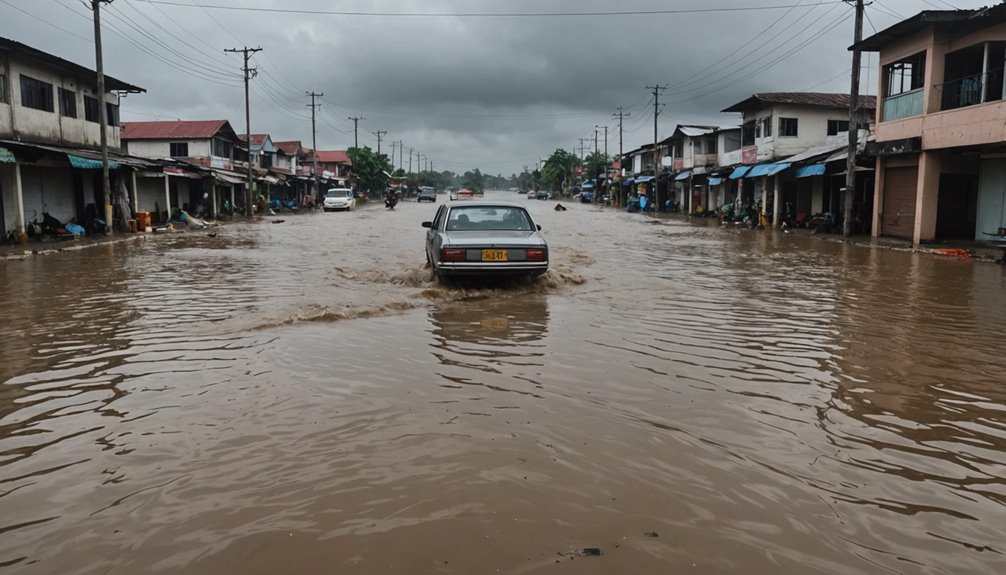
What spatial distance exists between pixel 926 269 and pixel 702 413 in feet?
41.9

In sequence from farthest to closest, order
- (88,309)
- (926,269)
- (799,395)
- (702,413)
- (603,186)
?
(603,186), (926,269), (88,309), (799,395), (702,413)

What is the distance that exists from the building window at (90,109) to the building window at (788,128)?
31.7 metres

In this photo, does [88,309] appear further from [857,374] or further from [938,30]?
[938,30]

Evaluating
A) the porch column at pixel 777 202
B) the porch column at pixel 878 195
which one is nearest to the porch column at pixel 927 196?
the porch column at pixel 878 195

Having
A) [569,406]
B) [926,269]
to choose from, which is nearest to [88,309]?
[569,406]

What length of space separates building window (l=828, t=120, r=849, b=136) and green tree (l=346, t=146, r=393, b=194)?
59.8 metres

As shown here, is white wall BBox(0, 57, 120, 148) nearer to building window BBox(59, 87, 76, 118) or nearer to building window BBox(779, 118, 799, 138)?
building window BBox(59, 87, 76, 118)

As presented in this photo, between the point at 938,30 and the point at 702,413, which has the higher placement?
the point at 938,30

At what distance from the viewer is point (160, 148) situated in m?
46.5

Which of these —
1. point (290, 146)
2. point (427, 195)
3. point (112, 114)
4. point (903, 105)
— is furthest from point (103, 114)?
point (427, 195)

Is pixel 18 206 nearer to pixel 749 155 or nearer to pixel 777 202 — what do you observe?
pixel 777 202

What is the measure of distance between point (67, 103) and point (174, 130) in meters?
20.0

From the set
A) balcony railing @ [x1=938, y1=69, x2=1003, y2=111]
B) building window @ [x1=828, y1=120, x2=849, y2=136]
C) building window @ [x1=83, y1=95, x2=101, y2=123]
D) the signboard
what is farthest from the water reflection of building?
building window @ [x1=828, y1=120, x2=849, y2=136]

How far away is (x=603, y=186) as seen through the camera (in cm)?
8769
